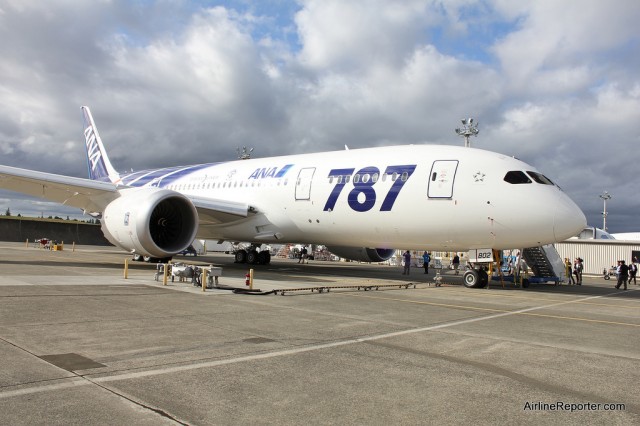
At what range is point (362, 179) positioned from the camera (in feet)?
50.2

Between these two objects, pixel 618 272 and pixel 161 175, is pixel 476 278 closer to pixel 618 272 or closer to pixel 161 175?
pixel 618 272

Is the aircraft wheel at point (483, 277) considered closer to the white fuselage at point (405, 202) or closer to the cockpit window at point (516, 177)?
the white fuselage at point (405, 202)

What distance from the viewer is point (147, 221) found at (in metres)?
14.1

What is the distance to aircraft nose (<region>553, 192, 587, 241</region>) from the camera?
12.5 meters

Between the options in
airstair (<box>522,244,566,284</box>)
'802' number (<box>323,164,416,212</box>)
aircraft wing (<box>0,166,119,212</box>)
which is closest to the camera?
'802' number (<box>323,164,416,212</box>)

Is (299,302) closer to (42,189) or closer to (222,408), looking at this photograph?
(222,408)

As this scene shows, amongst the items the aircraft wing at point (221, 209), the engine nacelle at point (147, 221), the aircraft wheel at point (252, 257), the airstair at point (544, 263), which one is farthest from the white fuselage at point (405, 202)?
the airstair at point (544, 263)

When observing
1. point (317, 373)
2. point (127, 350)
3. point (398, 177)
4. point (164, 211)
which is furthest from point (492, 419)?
point (164, 211)

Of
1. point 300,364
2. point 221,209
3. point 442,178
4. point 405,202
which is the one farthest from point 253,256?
point 300,364

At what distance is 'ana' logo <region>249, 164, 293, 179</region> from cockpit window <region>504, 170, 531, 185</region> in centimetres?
808

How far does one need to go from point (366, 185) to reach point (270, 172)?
5.08 meters

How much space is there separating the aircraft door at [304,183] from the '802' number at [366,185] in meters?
0.92
